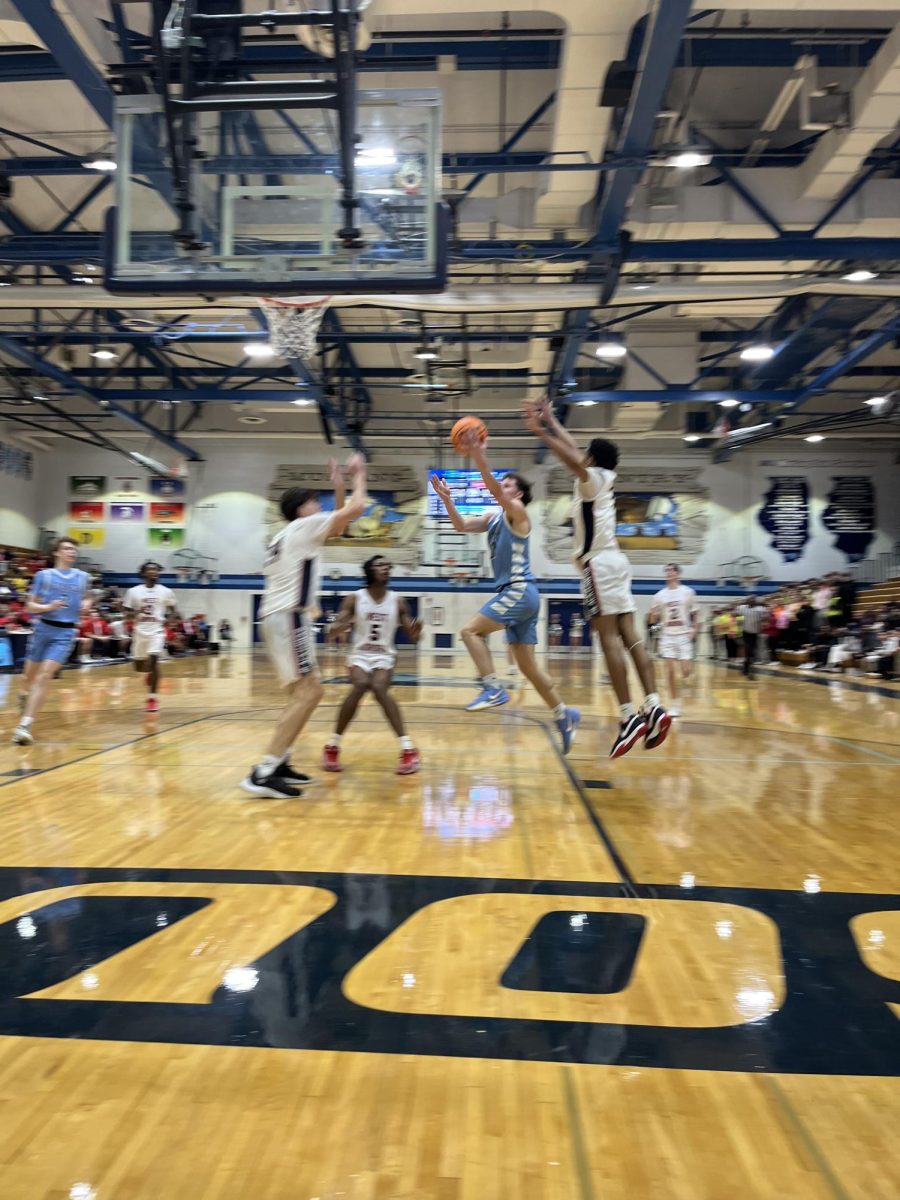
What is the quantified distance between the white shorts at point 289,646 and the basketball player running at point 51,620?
2854 mm

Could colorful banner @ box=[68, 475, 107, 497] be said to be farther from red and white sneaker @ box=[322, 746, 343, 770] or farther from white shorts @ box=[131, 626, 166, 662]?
red and white sneaker @ box=[322, 746, 343, 770]

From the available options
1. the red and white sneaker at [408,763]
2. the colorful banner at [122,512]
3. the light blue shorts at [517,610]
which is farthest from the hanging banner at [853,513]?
the red and white sneaker at [408,763]

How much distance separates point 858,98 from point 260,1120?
11794mm

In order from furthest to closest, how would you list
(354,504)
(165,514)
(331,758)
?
(165,514)
(331,758)
(354,504)

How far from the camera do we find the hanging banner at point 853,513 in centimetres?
2992

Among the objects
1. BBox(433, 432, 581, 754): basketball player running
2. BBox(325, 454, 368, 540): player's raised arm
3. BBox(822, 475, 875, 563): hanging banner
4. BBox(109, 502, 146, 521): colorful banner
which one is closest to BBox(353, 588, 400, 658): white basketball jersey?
BBox(433, 432, 581, 754): basketball player running

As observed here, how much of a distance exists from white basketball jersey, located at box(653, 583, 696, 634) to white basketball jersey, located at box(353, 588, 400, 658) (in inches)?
238

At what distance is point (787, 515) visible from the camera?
30.1m

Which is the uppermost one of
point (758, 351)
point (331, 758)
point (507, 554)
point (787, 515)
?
point (758, 351)

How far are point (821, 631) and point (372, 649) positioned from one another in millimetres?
18813

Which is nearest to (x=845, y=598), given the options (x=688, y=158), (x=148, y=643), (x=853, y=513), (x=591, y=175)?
(x=853, y=513)

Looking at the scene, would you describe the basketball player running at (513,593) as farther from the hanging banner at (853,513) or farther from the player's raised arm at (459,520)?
the hanging banner at (853,513)

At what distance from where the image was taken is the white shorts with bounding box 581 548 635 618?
5.46 meters

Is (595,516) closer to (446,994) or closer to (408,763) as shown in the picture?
(408,763)
